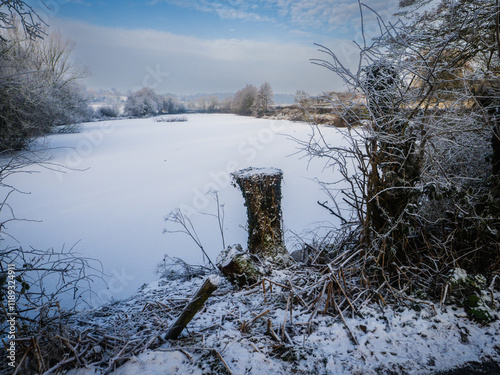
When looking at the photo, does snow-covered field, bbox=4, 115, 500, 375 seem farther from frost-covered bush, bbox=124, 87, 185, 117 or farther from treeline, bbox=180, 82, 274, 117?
frost-covered bush, bbox=124, 87, 185, 117

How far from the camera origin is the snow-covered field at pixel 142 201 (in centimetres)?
370

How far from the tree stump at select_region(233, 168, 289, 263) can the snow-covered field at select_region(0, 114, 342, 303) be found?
0.24 metres

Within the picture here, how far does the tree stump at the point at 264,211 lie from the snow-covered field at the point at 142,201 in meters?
0.24

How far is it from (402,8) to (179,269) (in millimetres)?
6342

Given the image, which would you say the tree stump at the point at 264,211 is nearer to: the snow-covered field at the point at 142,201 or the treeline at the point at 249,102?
the snow-covered field at the point at 142,201

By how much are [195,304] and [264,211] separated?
138 centimetres

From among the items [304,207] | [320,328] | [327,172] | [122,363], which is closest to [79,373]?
[122,363]

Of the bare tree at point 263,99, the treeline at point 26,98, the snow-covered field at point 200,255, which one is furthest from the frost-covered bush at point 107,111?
the bare tree at point 263,99

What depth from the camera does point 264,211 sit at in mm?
2725

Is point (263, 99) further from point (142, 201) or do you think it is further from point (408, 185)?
point (408, 185)

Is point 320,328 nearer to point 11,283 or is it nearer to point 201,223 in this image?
point 11,283

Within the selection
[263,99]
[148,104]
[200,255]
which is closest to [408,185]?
[200,255]

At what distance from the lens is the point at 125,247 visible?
3.82 m

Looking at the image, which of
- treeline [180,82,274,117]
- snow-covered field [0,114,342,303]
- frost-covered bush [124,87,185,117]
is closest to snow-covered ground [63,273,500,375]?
snow-covered field [0,114,342,303]
